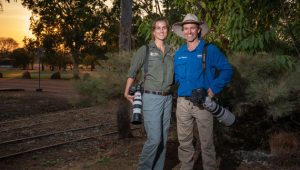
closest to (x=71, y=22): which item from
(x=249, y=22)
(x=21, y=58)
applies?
(x=249, y=22)

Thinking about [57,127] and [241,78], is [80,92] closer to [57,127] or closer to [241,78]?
[241,78]

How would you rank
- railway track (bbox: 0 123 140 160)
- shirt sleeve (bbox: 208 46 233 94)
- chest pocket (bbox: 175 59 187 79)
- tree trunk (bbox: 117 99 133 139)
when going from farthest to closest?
tree trunk (bbox: 117 99 133 139), railway track (bbox: 0 123 140 160), chest pocket (bbox: 175 59 187 79), shirt sleeve (bbox: 208 46 233 94)

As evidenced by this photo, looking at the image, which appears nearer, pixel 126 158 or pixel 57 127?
pixel 126 158

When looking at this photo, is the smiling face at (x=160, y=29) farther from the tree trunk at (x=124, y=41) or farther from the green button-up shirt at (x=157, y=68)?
the tree trunk at (x=124, y=41)

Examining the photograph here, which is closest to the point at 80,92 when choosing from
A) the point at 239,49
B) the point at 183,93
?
the point at 239,49

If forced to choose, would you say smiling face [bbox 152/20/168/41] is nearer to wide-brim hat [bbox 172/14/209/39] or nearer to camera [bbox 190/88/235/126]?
wide-brim hat [bbox 172/14/209/39]

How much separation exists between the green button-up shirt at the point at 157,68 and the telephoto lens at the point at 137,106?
0.39 feet

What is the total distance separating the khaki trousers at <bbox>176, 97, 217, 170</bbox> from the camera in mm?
4902

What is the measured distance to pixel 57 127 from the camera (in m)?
12.9

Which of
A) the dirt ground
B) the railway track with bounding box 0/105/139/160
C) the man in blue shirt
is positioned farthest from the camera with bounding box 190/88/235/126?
the railway track with bounding box 0/105/139/160

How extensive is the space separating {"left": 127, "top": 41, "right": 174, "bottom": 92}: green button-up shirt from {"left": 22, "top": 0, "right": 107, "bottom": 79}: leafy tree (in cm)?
3927

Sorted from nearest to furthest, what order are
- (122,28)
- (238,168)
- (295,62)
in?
(238,168)
(295,62)
(122,28)

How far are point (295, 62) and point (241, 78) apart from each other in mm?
1181

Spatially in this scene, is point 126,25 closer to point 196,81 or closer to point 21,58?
point 196,81
